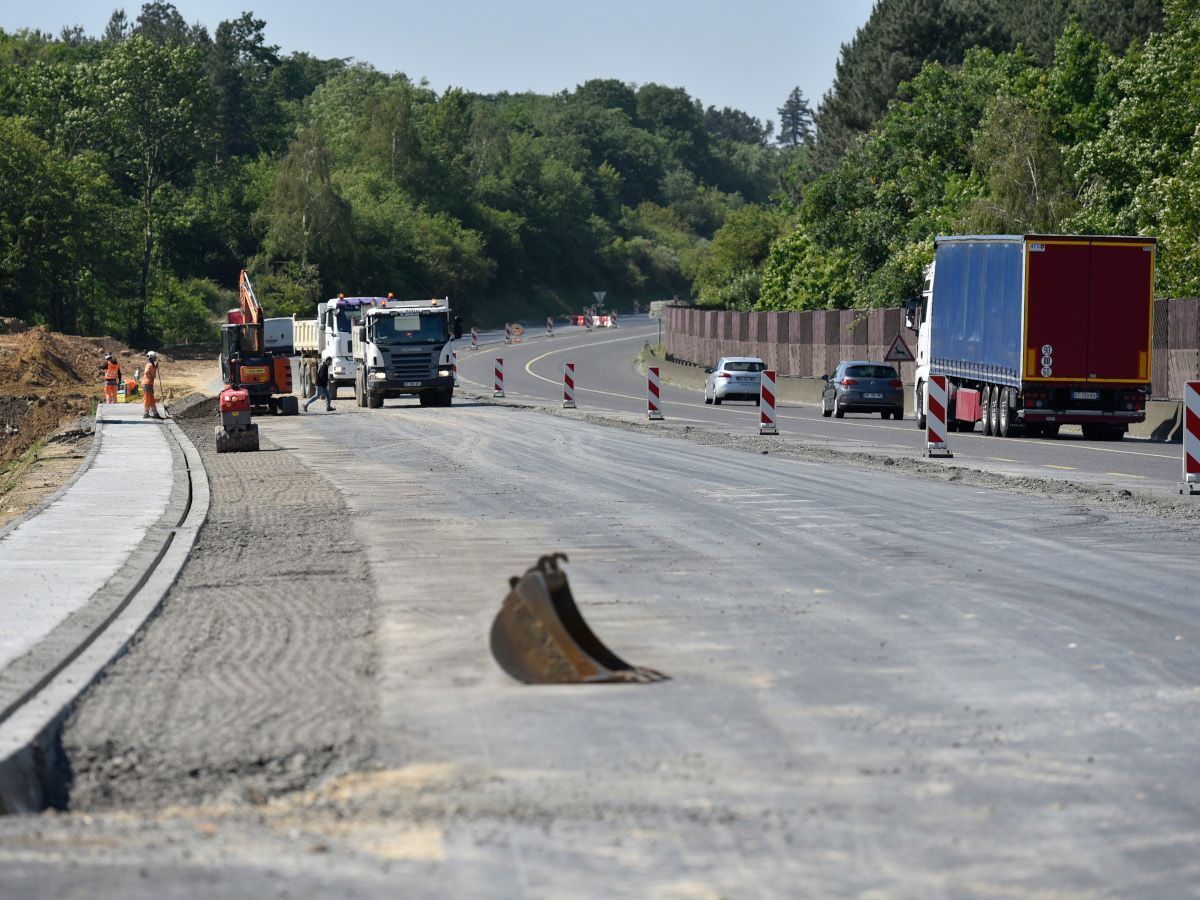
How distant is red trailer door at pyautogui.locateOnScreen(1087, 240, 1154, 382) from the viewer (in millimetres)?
32875

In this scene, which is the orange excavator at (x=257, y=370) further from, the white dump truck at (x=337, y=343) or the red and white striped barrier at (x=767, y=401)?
the red and white striped barrier at (x=767, y=401)

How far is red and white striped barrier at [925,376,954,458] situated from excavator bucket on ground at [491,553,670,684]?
17140 millimetres

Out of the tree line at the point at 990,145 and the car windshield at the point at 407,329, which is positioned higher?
the tree line at the point at 990,145

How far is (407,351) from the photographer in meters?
45.4

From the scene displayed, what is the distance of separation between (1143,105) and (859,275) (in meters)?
27.5

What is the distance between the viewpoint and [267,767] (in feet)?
23.8

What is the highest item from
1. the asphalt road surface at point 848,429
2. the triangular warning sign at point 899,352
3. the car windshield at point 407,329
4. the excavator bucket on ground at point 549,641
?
the car windshield at point 407,329

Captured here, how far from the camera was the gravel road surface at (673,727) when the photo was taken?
18.8ft

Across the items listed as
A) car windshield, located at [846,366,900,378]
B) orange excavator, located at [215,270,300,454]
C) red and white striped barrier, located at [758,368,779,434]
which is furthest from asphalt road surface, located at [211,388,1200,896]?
car windshield, located at [846,366,900,378]

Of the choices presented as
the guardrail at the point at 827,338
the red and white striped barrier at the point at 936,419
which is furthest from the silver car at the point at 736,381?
the red and white striped barrier at the point at 936,419

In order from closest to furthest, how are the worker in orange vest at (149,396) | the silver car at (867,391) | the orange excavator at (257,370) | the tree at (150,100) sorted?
1. the worker in orange vest at (149,396)
2. the orange excavator at (257,370)
3. the silver car at (867,391)
4. the tree at (150,100)

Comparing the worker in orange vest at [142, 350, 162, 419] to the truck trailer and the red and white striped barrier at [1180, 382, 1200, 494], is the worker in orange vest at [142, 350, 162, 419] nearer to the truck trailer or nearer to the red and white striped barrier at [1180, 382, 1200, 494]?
the truck trailer

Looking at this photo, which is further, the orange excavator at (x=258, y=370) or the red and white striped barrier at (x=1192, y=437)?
the orange excavator at (x=258, y=370)

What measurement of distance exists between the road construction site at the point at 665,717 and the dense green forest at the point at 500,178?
32.9 meters
